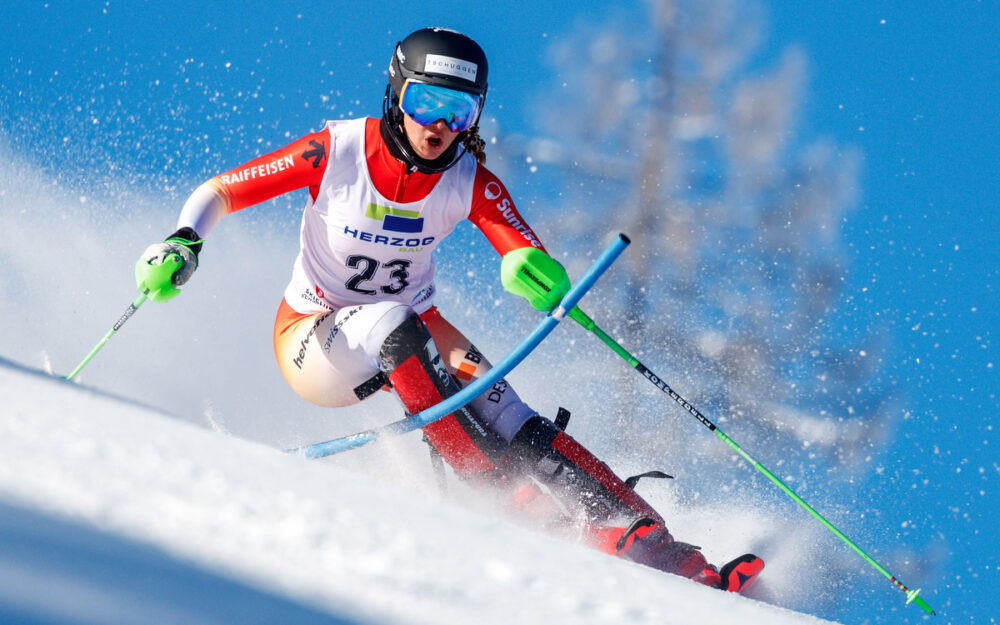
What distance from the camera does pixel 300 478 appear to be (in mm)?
1312

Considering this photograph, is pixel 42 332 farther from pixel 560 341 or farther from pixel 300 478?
pixel 300 478

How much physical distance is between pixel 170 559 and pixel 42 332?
4.87 metres

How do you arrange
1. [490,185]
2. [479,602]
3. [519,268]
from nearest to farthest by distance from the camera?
[479,602] < [519,268] < [490,185]

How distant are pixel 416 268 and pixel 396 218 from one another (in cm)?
26

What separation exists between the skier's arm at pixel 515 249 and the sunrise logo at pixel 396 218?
0.21m

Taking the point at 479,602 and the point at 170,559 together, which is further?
the point at 479,602

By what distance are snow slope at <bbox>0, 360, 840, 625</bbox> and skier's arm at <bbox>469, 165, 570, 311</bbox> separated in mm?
1289

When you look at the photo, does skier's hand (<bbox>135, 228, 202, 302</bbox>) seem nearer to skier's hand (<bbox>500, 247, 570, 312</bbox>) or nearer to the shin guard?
the shin guard

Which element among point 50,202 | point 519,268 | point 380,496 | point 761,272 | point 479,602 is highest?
point 761,272

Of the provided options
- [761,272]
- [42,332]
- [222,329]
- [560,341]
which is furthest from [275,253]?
[761,272]

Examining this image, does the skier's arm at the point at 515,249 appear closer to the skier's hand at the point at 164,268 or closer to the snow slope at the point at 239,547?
the skier's hand at the point at 164,268

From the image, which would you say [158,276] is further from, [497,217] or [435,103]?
[497,217]

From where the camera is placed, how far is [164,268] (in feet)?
8.50

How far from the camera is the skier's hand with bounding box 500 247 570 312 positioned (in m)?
2.67
